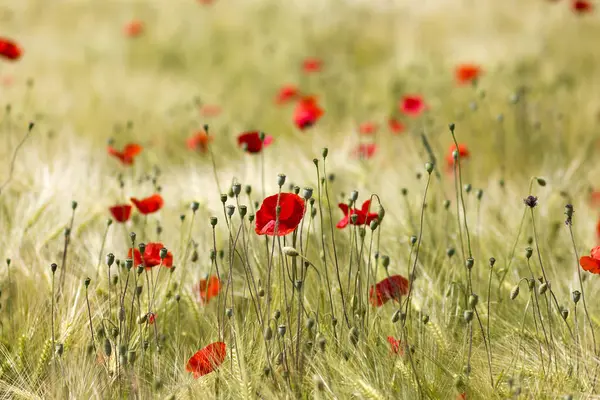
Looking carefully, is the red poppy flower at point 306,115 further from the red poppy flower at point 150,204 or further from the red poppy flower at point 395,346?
the red poppy flower at point 395,346

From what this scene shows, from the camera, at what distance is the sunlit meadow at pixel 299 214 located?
1.32 metres

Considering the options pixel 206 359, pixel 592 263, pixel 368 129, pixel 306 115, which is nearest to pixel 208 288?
pixel 206 359

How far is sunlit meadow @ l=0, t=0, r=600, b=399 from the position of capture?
132cm

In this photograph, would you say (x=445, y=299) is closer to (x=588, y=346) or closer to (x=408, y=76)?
(x=588, y=346)

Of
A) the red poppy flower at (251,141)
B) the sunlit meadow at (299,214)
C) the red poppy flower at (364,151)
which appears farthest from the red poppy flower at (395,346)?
the red poppy flower at (364,151)

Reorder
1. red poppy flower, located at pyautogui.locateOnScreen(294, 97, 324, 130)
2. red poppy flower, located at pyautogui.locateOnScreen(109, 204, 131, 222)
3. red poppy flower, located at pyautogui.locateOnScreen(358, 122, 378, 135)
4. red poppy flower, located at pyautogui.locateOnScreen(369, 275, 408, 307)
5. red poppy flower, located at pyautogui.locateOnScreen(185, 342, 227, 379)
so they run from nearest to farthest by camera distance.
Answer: red poppy flower, located at pyautogui.locateOnScreen(185, 342, 227, 379) < red poppy flower, located at pyautogui.locateOnScreen(369, 275, 408, 307) < red poppy flower, located at pyautogui.locateOnScreen(109, 204, 131, 222) < red poppy flower, located at pyautogui.locateOnScreen(294, 97, 324, 130) < red poppy flower, located at pyautogui.locateOnScreen(358, 122, 378, 135)

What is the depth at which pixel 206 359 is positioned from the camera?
51.3 inches

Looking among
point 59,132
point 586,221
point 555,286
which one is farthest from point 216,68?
point 555,286

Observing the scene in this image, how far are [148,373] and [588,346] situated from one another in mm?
885

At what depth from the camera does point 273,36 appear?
4676 millimetres

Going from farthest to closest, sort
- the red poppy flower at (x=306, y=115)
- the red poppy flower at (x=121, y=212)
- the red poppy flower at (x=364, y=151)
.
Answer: the red poppy flower at (x=306, y=115), the red poppy flower at (x=364, y=151), the red poppy flower at (x=121, y=212)

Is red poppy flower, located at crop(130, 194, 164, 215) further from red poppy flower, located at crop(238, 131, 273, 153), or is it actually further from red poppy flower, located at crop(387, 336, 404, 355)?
red poppy flower, located at crop(387, 336, 404, 355)

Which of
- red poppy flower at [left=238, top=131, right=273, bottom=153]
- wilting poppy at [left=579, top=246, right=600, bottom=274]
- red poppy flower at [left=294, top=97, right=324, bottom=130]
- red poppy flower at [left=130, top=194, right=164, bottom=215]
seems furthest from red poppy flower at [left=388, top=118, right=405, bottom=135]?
wilting poppy at [left=579, top=246, right=600, bottom=274]

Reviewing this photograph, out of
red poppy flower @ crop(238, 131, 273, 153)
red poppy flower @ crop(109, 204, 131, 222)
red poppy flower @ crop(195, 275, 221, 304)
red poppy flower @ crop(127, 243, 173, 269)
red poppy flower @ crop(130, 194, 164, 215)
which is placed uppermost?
red poppy flower @ crop(238, 131, 273, 153)
